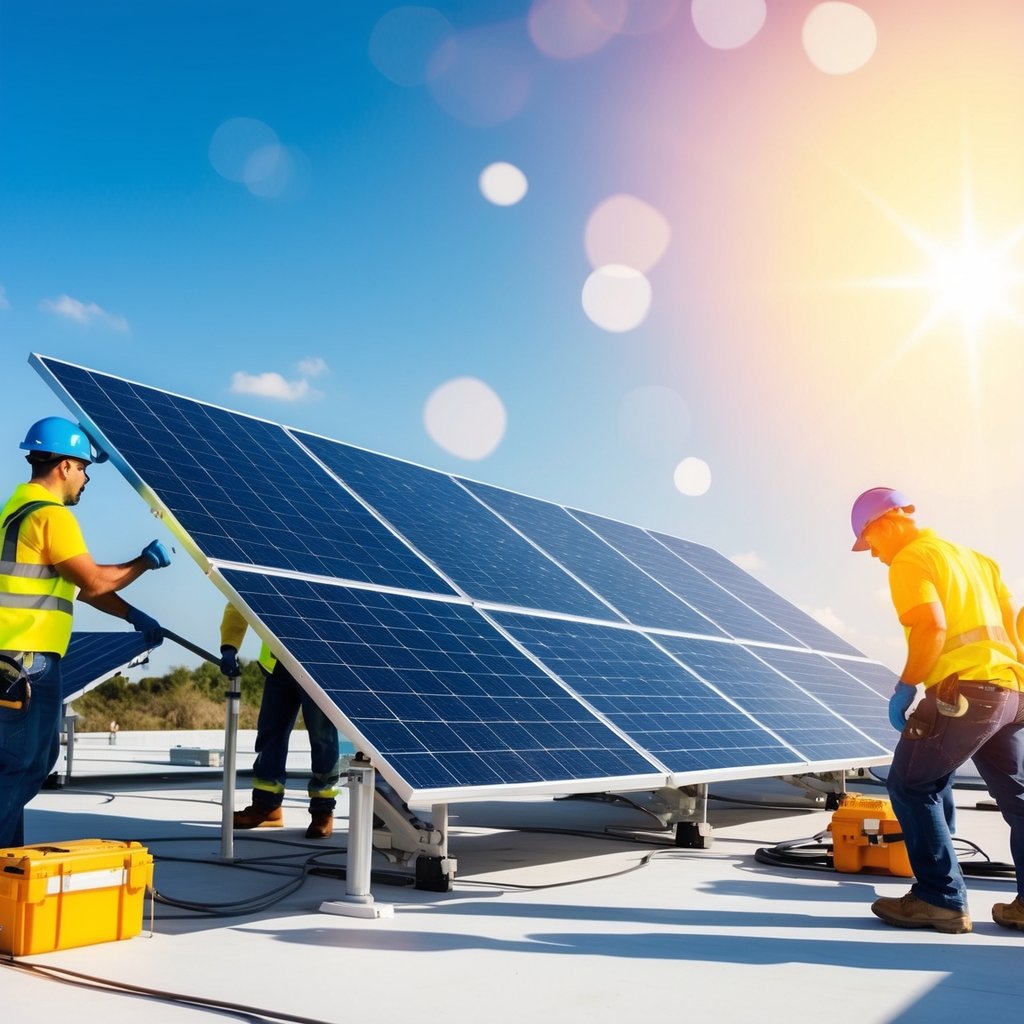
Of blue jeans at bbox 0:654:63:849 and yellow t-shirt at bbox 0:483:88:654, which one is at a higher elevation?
yellow t-shirt at bbox 0:483:88:654

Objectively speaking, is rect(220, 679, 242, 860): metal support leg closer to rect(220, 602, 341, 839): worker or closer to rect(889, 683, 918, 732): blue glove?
rect(220, 602, 341, 839): worker

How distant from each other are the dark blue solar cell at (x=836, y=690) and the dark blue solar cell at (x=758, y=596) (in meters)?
1.03

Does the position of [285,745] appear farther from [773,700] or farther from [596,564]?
[773,700]

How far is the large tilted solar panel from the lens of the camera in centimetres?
1197

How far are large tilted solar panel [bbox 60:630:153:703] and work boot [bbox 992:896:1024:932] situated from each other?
8195 millimetres

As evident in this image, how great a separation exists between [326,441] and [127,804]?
4303 mm

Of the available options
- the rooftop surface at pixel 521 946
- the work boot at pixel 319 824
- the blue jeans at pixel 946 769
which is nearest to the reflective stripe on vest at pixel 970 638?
the blue jeans at pixel 946 769

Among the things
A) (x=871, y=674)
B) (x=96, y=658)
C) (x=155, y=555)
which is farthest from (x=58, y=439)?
(x=871, y=674)

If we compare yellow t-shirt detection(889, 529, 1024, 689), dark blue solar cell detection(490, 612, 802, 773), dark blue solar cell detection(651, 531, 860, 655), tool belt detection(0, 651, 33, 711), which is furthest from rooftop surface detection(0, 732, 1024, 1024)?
dark blue solar cell detection(651, 531, 860, 655)

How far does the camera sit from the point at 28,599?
5.26 meters

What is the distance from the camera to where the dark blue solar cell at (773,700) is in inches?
394

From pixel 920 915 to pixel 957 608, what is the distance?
159cm

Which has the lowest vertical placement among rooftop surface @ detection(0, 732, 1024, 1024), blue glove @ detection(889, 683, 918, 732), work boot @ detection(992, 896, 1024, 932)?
rooftop surface @ detection(0, 732, 1024, 1024)

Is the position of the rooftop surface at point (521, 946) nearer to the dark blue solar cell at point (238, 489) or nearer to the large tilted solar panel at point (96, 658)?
the dark blue solar cell at point (238, 489)
